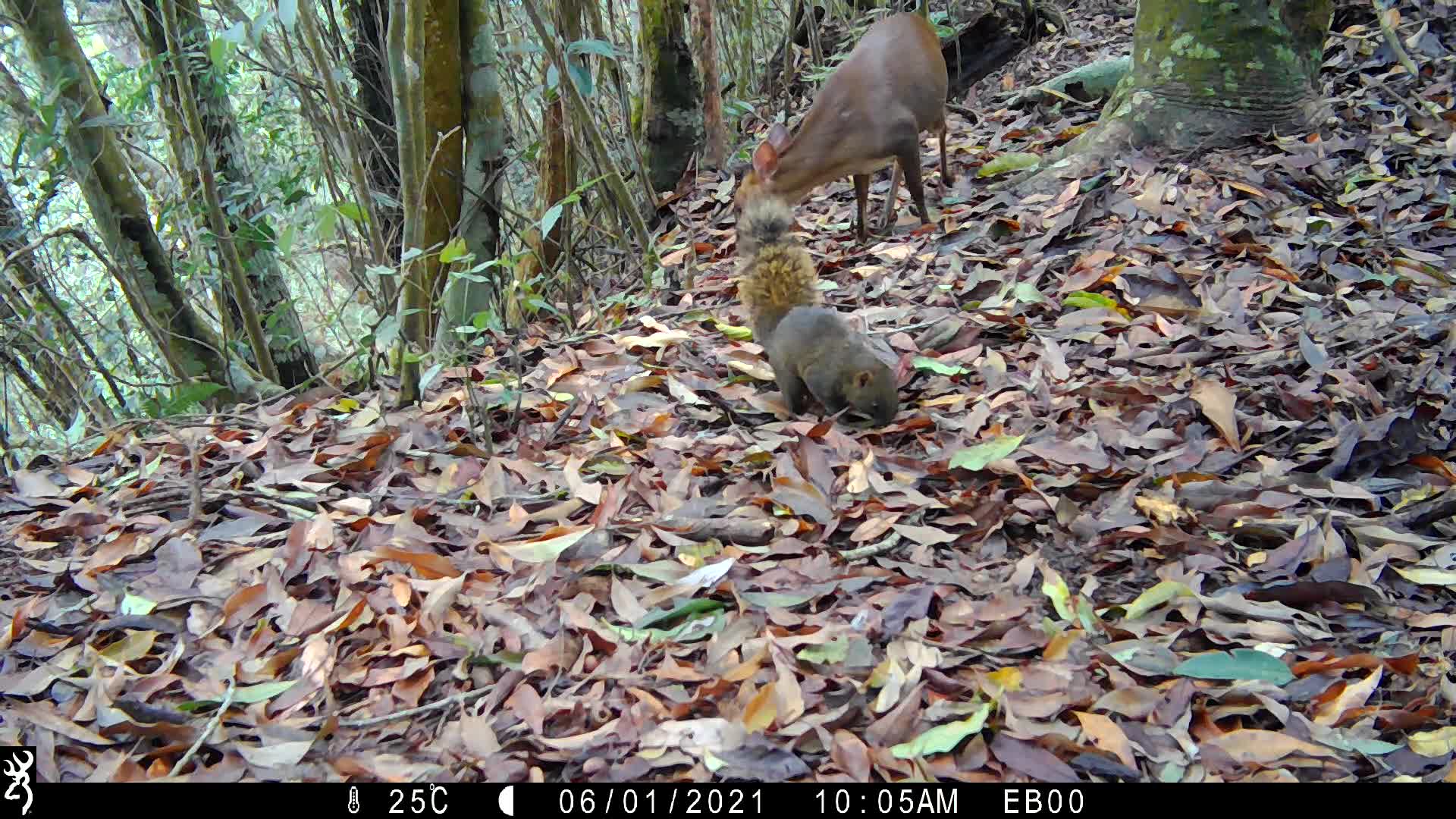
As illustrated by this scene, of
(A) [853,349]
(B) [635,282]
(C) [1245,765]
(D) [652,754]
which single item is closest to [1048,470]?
(A) [853,349]

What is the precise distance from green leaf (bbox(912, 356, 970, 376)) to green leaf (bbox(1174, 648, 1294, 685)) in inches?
66.7

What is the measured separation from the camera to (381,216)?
6.12 m

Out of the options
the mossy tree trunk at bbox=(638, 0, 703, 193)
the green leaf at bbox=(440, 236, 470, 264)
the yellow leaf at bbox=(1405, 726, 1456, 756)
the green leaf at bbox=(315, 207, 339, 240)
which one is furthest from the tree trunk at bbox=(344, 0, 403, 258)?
the yellow leaf at bbox=(1405, 726, 1456, 756)

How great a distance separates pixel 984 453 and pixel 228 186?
4670mm

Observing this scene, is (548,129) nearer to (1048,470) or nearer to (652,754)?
A: (1048,470)

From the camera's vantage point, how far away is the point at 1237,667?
2359 mm

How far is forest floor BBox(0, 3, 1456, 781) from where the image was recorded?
2252 millimetres

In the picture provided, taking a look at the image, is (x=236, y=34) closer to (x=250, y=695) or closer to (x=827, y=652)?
(x=250, y=695)

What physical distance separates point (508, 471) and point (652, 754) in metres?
1.38

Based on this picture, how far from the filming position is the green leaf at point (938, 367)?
12.9 ft

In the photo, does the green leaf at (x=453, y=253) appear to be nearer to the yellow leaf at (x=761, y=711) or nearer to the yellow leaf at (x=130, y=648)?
the yellow leaf at (x=130, y=648)

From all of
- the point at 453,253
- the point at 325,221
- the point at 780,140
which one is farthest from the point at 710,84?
the point at 325,221

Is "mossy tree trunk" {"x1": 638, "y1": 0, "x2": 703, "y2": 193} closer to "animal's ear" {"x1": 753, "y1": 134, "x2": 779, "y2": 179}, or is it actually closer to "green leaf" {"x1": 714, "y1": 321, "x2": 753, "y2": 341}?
"animal's ear" {"x1": 753, "y1": 134, "x2": 779, "y2": 179}
